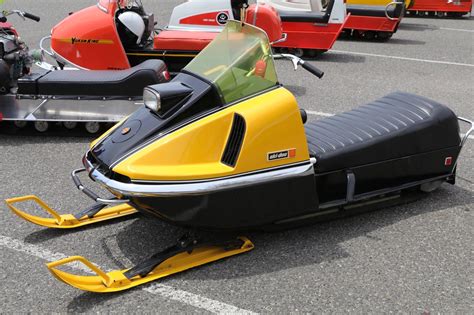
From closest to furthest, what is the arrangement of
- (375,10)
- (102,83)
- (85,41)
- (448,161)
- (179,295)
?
(179,295) < (448,161) < (102,83) < (85,41) < (375,10)

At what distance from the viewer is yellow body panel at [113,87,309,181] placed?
3096 millimetres

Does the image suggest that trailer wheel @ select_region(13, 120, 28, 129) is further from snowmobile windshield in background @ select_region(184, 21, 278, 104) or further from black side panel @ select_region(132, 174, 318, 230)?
black side panel @ select_region(132, 174, 318, 230)

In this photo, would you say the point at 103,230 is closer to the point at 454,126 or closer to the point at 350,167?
the point at 350,167

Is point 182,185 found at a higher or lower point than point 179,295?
higher

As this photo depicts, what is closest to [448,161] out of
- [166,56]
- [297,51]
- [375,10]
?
[166,56]

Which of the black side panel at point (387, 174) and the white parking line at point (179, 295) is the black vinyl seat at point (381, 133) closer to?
the black side panel at point (387, 174)

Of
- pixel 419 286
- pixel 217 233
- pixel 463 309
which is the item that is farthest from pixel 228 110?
pixel 463 309

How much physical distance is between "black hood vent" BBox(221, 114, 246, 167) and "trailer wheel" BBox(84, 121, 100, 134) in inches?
96.7

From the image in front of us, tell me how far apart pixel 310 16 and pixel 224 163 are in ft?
19.7

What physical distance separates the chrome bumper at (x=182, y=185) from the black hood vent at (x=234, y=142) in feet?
0.35

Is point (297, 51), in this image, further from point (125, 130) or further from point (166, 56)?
point (125, 130)

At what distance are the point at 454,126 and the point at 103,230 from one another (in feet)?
8.35

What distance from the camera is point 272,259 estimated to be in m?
3.37

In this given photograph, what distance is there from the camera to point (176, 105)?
3.29 meters
